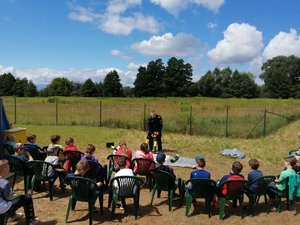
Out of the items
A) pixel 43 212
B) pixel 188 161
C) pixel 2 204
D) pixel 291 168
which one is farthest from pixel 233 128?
pixel 2 204

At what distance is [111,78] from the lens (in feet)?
255

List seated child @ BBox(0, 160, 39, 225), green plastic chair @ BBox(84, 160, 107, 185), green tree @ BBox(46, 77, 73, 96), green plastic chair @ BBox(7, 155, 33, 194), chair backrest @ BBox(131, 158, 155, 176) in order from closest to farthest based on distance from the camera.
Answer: seated child @ BBox(0, 160, 39, 225)
green plastic chair @ BBox(84, 160, 107, 185)
green plastic chair @ BBox(7, 155, 33, 194)
chair backrest @ BBox(131, 158, 155, 176)
green tree @ BBox(46, 77, 73, 96)

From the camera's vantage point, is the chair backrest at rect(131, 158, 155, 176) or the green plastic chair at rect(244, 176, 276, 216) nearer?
the green plastic chair at rect(244, 176, 276, 216)

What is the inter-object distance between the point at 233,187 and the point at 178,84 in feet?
232

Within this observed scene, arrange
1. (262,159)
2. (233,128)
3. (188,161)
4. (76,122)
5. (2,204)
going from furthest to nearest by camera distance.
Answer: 1. (76,122)
2. (233,128)
3. (262,159)
4. (188,161)
5. (2,204)

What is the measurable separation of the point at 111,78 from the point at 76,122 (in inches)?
2261

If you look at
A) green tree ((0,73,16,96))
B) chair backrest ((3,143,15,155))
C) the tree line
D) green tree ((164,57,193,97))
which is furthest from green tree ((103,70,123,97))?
chair backrest ((3,143,15,155))

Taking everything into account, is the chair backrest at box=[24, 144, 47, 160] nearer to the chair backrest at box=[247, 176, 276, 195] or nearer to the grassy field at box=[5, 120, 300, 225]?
the grassy field at box=[5, 120, 300, 225]

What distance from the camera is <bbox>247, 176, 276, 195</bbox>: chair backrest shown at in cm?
601

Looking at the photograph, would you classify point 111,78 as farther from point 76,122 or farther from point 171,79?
point 76,122

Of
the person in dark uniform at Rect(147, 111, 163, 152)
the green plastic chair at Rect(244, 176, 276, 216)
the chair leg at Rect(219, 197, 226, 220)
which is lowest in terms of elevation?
the chair leg at Rect(219, 197, 226, 220)

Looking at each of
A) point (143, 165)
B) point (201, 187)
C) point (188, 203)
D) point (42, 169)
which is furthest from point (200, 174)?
point (42, 169)

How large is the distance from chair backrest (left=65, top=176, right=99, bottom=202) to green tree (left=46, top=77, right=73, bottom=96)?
8375cm

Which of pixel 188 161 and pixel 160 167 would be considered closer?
pixel 160 167
